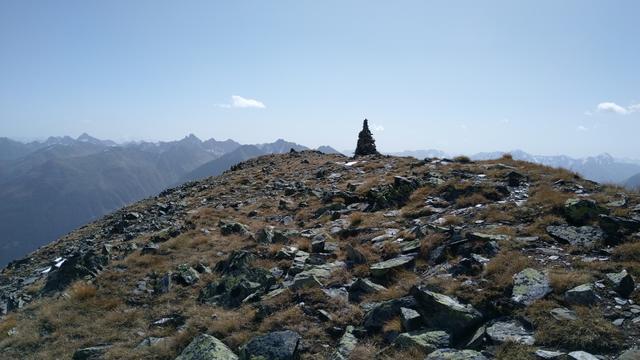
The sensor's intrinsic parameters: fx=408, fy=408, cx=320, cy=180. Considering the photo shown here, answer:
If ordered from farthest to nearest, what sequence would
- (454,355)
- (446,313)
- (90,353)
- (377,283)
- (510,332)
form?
1. (377,283)
2. (90,353)
3. (446,313)
4. (510,332)
5. (454,355)

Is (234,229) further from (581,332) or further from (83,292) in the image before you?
(581,332)

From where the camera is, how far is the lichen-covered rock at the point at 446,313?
32.1 feet

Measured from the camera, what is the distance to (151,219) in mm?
30016

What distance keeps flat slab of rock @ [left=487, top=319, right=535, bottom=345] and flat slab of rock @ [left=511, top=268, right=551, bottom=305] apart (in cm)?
78

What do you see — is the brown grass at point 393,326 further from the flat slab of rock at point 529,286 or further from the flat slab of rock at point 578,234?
the flat slab of rock at point 578,234

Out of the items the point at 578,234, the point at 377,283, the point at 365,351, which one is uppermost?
the point at 578,234

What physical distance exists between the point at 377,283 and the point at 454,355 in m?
4.66

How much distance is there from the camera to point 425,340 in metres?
9.45

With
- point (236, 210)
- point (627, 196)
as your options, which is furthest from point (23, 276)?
point (627, 196)

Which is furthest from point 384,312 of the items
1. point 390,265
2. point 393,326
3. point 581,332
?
point 581,332

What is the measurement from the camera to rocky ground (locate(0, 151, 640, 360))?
9.52 meters

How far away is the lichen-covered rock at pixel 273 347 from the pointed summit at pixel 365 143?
126ft

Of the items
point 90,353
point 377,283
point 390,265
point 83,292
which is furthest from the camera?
point 83,292

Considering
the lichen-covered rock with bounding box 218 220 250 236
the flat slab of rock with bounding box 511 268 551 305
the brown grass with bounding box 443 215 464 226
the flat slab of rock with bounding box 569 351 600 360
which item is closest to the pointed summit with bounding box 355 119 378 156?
the lichen-covered rock with bounding box 218 220 250 236
